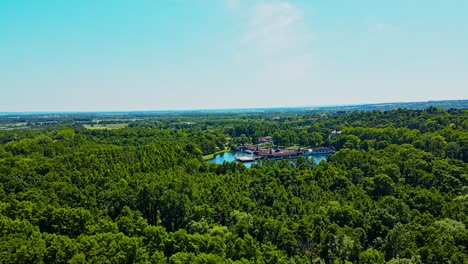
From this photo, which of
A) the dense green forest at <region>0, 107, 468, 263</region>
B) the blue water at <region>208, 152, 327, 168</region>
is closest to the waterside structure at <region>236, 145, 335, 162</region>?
the blue water at <region>208, 152, 327, 168</region>

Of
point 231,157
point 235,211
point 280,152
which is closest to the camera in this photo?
point 235,211

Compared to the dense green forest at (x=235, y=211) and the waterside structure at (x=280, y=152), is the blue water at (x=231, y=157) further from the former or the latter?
the dense green forest at (x=235, y=211)

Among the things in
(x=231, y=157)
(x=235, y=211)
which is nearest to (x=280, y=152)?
(x=231, y=157)

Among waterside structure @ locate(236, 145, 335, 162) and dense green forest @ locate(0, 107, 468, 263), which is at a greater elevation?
dense green forest @ locate(0, 107, 468, 263)

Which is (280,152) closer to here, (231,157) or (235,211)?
(231,157)

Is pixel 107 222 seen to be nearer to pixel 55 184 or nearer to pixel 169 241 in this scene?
pixel 169 241

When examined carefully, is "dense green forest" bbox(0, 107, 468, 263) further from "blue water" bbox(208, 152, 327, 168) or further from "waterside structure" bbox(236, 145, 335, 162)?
"waterside structure" bbox(236, 145, 335, 162)

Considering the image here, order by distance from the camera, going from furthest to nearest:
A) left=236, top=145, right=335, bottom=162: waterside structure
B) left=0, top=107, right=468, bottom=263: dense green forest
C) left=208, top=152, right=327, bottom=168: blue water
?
left=236, top=145, right=335, bottom=162: waterside structure
left=208, top=152, right=327, bottom=168: blue water
left=0, top=107, right=468, bottom=263: dense green forest

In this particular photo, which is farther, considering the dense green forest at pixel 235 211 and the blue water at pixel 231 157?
the blue water at pixel 231 157

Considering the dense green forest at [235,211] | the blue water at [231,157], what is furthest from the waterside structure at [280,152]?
the dense green forest at [235,211]

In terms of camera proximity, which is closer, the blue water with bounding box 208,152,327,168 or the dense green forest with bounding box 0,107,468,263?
the dense green forest with bounding box 0,107,468,263

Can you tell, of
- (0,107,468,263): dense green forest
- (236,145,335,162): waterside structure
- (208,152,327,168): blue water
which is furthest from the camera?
(236,145,335,162): waterside structure

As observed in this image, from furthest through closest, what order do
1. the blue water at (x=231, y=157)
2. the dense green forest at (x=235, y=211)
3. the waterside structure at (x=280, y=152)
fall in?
the waterside structure at (x=280, y=152) → the blue water at (x=231, y=157) → the dense green forest at (x=235, y=211)
